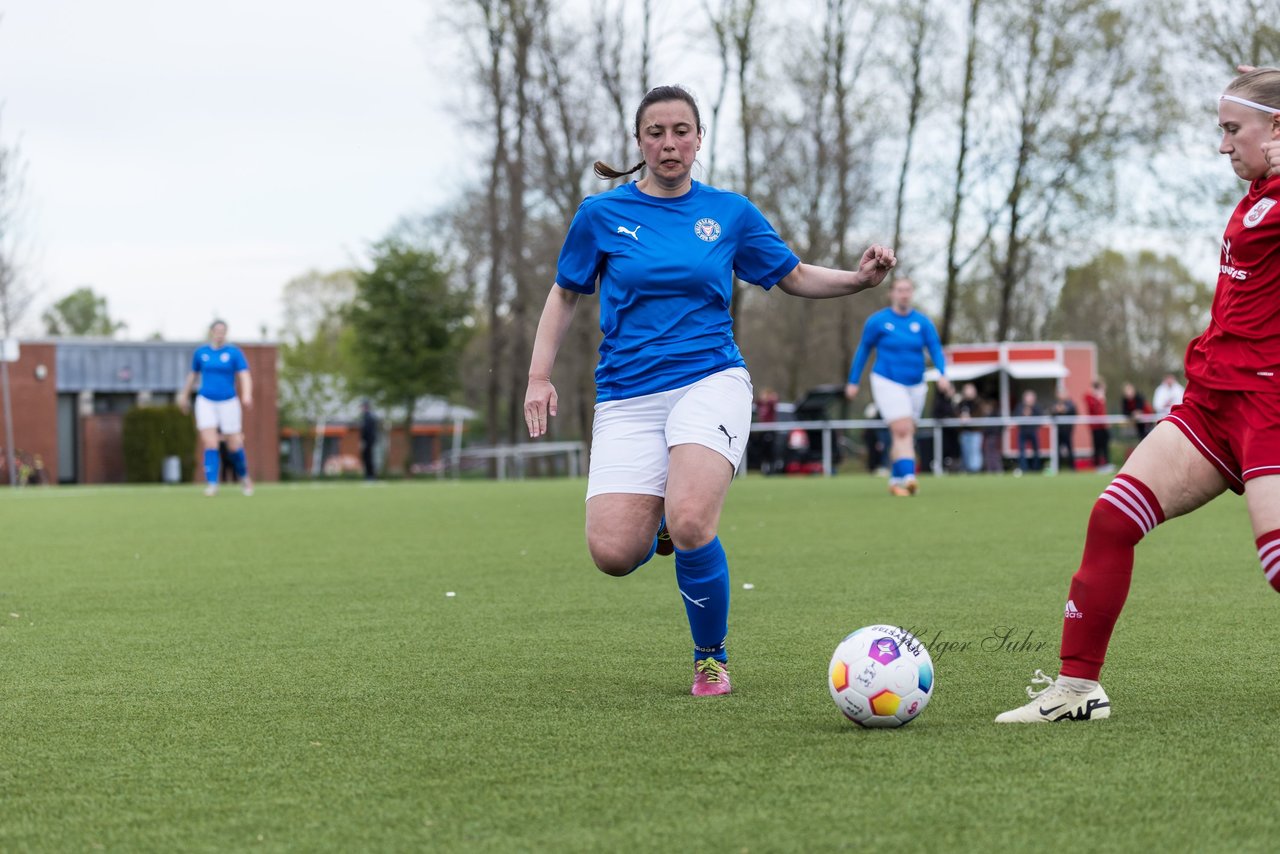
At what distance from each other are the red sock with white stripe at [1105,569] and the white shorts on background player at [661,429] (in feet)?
4.09

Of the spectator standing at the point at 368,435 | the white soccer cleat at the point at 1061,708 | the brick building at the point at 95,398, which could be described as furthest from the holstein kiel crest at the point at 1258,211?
the brick building at the point at 95,398

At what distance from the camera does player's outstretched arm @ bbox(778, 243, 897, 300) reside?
5031 mm

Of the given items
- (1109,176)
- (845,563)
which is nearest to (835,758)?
(845,563)

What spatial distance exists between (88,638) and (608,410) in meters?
2.78

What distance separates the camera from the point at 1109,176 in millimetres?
37562

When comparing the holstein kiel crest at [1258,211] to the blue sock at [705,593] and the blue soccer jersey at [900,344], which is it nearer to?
the blue sock at [705,593]

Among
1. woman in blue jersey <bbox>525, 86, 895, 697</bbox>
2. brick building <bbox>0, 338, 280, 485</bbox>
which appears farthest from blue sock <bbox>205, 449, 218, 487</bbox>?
brick building <bbox>0, 338, 280, 485</bbox>

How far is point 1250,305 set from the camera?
4.12 meters

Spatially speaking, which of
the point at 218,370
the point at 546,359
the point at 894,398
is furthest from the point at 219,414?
the point at 546,359

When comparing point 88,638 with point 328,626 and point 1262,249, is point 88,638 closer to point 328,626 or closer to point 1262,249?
point 328,626

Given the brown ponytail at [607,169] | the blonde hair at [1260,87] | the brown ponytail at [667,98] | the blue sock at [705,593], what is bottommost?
the blue sock at [705,593]

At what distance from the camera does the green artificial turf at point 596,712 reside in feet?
10.3

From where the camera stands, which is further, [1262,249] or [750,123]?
[750,123]

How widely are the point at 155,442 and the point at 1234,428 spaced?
40.2 meters
